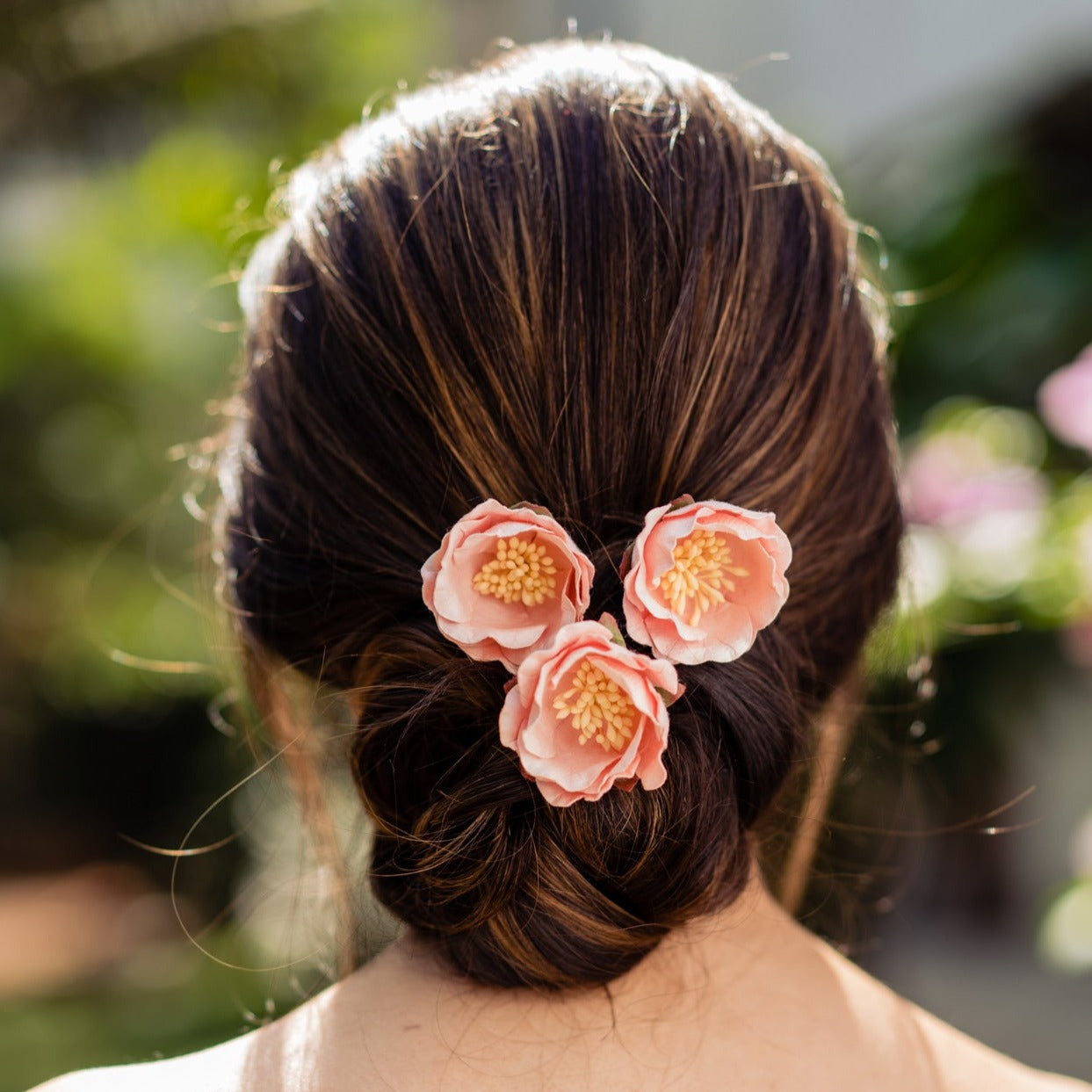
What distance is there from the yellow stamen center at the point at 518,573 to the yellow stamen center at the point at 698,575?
2.8 inches

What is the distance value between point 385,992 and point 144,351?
319 cm

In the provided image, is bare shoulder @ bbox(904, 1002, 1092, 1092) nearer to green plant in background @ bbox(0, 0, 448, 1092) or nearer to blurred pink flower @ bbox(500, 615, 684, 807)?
blurred pink flower @ bbox(500, 615, 684, 807)

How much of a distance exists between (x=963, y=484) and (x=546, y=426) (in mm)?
1697

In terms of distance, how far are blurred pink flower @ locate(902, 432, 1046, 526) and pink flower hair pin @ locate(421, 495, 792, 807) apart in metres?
1.55

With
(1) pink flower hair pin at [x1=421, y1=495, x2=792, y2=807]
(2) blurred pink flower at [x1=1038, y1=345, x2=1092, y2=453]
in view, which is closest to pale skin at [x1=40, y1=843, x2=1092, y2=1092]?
(1) pink flower hair pin at [x1=421, y1=495, x2=792, y2=807]

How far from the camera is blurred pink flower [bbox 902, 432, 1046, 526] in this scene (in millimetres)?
2189

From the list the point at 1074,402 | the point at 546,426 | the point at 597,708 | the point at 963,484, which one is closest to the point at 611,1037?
the point at 597,708

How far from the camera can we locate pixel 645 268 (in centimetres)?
79

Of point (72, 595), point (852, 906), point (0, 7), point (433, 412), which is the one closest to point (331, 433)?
point (433, 412)

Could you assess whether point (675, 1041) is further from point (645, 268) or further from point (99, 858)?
point (99, 858)

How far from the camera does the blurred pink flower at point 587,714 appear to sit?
644 millimetres

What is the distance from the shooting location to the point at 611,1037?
0.77 metres

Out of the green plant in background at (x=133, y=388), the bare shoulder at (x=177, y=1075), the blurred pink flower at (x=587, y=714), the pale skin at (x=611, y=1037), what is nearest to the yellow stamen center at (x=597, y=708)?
the blurred pink flower at (x=587, y=714)

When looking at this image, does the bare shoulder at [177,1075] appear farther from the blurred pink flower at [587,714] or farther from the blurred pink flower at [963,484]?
the blurred pink flower at [963,484]
